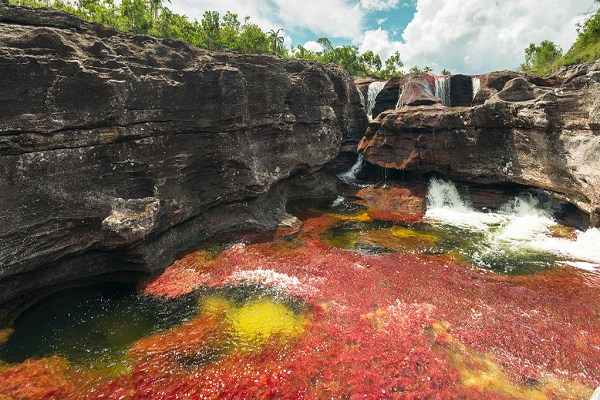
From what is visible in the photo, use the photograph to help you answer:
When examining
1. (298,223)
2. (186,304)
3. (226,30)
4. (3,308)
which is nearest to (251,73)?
(298,223)

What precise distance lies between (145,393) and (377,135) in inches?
785

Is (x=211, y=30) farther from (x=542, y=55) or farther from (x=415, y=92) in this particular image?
(x=542, y=55)

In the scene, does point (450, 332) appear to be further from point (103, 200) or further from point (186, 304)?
point (103, 200)

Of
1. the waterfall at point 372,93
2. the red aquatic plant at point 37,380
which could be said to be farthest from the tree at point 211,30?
the red aquatic plant at point 37,380

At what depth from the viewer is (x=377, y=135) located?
21.0 metres

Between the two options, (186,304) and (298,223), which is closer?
(186,304)

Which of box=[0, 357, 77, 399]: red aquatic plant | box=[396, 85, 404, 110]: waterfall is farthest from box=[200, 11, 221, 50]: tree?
box=[0, 357, 77, 399]: red aquatic plant

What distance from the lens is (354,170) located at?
1021 inches

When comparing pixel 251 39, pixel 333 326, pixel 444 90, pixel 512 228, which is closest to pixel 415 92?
pixel 444 90

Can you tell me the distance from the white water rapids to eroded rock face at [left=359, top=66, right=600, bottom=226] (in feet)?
4.42

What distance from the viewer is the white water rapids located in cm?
1154

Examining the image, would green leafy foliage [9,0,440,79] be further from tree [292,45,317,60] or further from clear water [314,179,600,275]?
clear water [314,179,600,275]

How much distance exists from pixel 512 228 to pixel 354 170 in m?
13.8

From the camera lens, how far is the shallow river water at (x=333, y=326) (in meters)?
6.20
